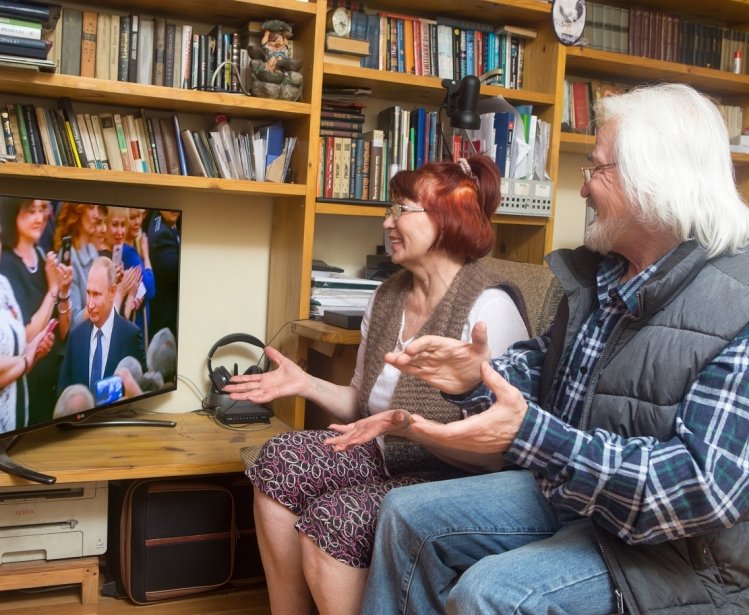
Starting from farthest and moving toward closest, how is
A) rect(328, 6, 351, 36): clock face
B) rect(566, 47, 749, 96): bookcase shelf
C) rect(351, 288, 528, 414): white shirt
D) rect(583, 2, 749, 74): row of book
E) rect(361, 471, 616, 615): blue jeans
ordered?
rect(583, 2, 749, 74): row of book
rect(566, 47, 749, 96): bookcase shelf
rect(328, 6, 351, 36): clock face
rect(351, 288, 528, 414): white shirt
rect(361, 471, 616, 615): blue jeans

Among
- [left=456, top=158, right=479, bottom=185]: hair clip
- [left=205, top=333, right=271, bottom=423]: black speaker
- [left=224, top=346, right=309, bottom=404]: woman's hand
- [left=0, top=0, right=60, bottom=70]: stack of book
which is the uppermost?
[left=0, top=0, right=60, bottom=70]: stack of book

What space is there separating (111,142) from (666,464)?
1.78m

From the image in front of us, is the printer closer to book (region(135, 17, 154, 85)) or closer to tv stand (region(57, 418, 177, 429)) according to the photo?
tv stand (region(57, 418, 177, 429))

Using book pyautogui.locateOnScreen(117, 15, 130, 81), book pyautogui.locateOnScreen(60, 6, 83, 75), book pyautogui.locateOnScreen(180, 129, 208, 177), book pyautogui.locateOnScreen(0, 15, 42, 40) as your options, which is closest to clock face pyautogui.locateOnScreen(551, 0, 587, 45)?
book pyautogui.locateOnScreen(180, 129, 208, 177)

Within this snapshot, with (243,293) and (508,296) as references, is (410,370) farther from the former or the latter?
(243,293)

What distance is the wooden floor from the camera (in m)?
2.15

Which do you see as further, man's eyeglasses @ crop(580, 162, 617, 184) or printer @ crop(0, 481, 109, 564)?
printer @ crop(0, 481, 109, 564)

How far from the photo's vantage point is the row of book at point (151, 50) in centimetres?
225

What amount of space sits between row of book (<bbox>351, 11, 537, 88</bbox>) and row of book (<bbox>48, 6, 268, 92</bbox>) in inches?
15.6

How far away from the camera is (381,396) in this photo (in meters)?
1.91

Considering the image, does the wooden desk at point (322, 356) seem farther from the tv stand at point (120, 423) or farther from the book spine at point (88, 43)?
the book spine at point (88, 43)

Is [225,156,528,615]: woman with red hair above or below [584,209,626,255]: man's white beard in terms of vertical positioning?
below

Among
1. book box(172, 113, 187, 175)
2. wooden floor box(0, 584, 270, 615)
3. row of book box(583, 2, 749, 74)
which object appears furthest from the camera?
row of book box(583, 2, 749, 74)

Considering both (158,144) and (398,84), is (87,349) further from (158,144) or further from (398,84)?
(398,84)
